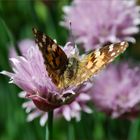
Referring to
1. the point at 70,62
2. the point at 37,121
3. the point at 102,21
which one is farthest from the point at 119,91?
the point at 70,62

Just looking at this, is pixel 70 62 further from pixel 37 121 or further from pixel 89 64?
pixel 37 121

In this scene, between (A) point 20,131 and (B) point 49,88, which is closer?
(B) point 49,88

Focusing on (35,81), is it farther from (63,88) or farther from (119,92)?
(119,92)

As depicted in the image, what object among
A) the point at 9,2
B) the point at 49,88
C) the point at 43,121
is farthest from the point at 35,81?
the point at 9,2

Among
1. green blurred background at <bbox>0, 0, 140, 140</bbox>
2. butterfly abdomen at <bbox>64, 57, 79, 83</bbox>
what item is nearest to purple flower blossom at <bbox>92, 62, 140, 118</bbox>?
green blurred background at <bbox>0, 0, 140, 140</bbox>

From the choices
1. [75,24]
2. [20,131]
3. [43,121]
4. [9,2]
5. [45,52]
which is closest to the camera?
[45,52]

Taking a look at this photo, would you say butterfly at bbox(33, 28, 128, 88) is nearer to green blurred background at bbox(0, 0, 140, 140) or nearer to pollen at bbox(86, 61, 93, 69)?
pollen at bbox(86, 61, 93, 69)

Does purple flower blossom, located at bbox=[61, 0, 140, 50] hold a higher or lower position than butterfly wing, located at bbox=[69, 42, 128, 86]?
higher
